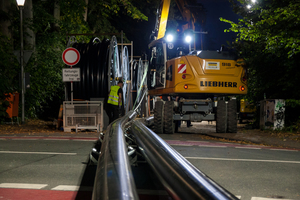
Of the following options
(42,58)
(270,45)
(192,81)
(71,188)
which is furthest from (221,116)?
(42,58)

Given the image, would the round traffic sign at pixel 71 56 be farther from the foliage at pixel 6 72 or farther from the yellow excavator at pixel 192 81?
the foliage at pixel 6 72

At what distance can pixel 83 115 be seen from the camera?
43.2 feet

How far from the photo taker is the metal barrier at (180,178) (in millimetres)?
2389

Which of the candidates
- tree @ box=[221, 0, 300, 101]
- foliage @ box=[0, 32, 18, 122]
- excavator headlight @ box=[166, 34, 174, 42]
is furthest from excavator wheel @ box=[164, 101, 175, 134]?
foliage @ box=[0, 32, 18, 122]

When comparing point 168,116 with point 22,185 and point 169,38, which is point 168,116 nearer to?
point 169,38

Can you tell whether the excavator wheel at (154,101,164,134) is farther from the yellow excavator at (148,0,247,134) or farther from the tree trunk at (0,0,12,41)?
the tree trunk at (0,0,12,41)

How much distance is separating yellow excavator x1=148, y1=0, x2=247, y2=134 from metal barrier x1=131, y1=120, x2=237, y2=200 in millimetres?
7879

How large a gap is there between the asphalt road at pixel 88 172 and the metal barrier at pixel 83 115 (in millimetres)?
4707

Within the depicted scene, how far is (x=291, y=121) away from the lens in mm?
14703

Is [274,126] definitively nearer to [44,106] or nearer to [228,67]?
[228,67]

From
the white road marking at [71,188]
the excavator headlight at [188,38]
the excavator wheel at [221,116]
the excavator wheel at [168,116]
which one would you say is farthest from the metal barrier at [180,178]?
the excavator headlight at [188,38]

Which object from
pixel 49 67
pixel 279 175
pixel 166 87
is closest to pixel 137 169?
pixel 279 175

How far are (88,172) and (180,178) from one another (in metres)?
2.79

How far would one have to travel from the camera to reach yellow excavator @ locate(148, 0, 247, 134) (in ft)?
40.4
